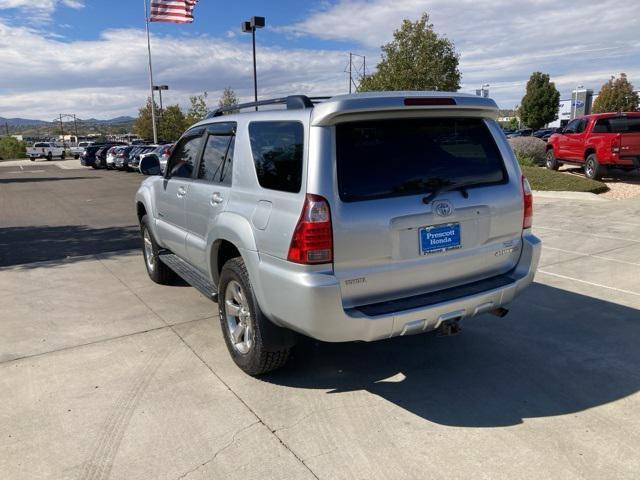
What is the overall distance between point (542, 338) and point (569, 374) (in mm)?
658

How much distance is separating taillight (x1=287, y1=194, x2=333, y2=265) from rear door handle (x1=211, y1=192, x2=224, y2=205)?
1.18 metres

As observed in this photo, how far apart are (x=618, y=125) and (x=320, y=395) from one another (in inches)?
568

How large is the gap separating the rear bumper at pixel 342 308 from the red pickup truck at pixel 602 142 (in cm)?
1312

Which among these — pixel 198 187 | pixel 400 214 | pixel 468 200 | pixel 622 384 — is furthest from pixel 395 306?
pixel 198 187

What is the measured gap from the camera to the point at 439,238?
10.8 ft

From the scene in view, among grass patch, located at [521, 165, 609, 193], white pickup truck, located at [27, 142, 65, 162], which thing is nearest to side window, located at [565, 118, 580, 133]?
grass patch, located at [521, 165, 609, 193]

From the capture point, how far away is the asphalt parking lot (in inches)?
112

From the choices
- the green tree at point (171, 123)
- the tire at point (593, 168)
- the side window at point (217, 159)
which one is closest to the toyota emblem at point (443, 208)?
the side window at point (217, 159)

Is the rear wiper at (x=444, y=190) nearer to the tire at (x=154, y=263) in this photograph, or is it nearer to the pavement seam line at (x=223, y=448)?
the pavement seam line at (x=223, y=448)

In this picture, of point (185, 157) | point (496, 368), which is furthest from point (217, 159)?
point (496, 368)

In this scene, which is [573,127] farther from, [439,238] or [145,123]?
[145,123]

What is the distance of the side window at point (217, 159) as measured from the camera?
407cm

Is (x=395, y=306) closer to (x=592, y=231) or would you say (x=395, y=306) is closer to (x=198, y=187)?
(x=198, y=187)

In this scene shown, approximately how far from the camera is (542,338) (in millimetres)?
4410
